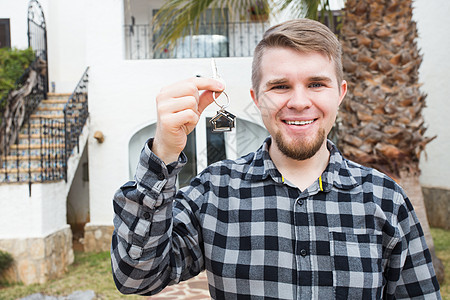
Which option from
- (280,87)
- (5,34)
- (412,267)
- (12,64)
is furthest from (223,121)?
(5,34)

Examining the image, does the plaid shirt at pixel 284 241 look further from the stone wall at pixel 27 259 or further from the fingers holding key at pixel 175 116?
the stone wall at pixel 27 259

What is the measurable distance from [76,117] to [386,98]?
4.84 metres

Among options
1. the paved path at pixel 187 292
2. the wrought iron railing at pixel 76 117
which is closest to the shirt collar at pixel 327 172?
the paved path at pixel 187 292

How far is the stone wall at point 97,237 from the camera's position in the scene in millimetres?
7191

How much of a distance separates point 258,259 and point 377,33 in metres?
3.85

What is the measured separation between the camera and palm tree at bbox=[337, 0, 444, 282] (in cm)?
439

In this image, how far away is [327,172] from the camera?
56.9 inches

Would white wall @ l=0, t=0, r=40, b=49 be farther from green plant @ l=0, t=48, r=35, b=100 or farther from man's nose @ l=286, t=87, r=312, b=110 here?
man's nose @ l=286, t=87, r=312, b=110

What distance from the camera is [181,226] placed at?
134cm

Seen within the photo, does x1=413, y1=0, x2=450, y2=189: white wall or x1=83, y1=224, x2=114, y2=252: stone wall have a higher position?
x1=413, y1=0, x2=450, y2=189: white wall

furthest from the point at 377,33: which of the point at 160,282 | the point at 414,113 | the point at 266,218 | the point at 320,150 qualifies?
the point at 160,282

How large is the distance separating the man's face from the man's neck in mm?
74

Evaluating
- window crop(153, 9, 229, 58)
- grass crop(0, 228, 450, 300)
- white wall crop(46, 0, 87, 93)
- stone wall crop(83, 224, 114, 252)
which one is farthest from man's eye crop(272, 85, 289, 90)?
white wall crop(46, 0, 87, 93)

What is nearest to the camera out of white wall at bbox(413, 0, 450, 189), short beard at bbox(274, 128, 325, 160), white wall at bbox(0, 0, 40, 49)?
short beard at bbox(274, 128, 325, 160)
